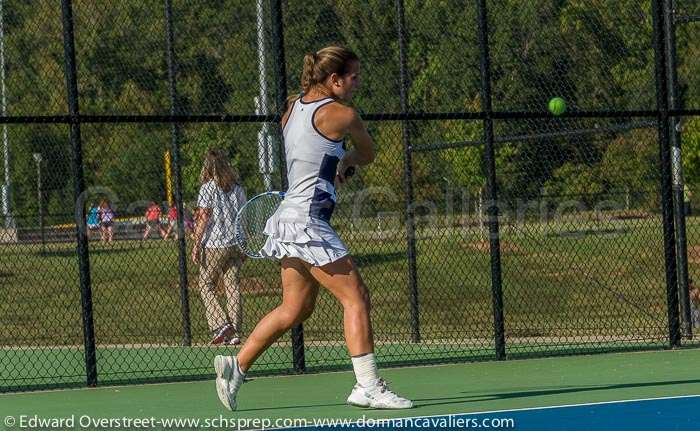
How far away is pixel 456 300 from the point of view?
15.8 meters

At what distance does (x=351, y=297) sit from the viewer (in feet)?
21.6

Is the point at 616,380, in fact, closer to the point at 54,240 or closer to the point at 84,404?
the point at 84,404

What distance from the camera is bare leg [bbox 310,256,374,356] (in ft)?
21.6

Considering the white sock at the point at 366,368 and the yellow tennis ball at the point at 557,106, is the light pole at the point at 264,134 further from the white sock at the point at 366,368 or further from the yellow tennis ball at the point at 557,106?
the white sock at the point at 366,368

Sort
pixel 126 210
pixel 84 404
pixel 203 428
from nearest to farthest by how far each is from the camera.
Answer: pixel 203 428, pixel 84 404, pixel 126 210

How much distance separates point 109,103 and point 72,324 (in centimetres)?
270

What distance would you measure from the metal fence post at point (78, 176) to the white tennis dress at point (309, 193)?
2.10 m

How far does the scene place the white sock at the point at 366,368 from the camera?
6613 mm

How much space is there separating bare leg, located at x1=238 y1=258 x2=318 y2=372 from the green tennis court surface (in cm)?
35

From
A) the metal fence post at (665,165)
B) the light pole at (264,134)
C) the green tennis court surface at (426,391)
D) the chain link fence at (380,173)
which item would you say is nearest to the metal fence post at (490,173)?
the chain link fence at (380,173)

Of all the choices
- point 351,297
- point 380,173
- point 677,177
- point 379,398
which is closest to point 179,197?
point 677,177

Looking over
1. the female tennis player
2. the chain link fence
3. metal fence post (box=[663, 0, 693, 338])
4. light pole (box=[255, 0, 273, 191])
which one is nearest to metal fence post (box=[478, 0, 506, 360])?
the chain link fence

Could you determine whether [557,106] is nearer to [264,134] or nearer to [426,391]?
[264,134]

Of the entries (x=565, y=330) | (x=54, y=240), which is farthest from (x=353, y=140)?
(x=54, y=240)
